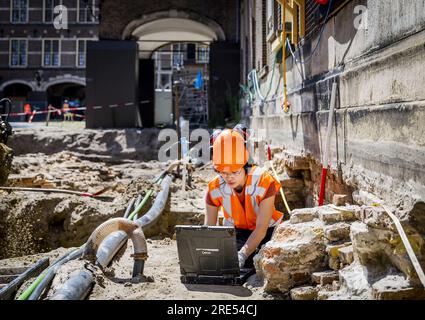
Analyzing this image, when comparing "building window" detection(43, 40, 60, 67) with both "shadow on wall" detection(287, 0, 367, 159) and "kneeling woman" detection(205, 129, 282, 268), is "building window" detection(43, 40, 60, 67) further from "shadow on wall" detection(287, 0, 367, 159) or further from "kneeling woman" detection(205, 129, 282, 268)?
"kneeling woman" detection(205, 129, 282, 268)

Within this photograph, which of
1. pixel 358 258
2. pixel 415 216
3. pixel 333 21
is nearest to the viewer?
pixel 415 216

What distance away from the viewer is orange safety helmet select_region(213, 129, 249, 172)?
396 centimetres

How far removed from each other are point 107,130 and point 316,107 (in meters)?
12.8

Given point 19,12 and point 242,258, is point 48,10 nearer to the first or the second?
point 19,12

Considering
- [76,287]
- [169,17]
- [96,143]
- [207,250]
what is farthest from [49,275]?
[169,17]

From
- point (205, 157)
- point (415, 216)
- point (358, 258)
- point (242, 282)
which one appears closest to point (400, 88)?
point (415, 216)

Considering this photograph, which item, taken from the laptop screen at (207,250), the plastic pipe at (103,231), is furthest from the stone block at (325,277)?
the plastic pipe at (103,231)

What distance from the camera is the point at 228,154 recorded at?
396 cm

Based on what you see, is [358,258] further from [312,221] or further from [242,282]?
[242,282]

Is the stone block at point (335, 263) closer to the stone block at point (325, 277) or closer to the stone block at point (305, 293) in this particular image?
the stone block at point (325, 277)

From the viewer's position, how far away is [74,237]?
7020mm

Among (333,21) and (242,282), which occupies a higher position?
(333,21)

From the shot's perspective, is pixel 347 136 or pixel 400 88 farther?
pixel 347 136

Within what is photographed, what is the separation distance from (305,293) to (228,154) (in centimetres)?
142
